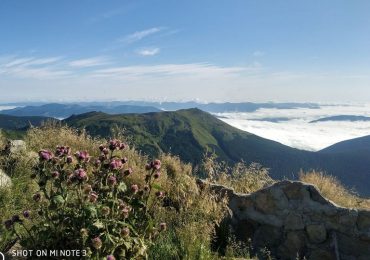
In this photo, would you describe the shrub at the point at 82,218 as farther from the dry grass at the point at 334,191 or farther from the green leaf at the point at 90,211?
the dry grass at the point at 334,191

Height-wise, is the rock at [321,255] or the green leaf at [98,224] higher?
the green leaf at [98,224]

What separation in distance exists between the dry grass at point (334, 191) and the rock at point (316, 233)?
3.36 metres

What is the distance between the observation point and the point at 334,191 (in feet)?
44.2

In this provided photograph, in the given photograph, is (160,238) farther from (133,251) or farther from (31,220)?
(31,220)

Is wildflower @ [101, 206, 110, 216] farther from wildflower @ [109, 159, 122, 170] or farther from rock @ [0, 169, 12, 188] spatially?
rock @ [0, 169, 12, 188]

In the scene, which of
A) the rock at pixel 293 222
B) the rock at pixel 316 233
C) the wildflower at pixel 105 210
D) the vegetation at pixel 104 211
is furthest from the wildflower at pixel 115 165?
the rock at pixel 316 233

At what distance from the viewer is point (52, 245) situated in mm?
5297

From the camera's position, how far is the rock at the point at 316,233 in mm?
8953

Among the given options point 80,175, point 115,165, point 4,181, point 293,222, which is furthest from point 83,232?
point 293,222

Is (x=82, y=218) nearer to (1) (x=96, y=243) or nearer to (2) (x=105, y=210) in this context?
(2) (x=105, y=210)

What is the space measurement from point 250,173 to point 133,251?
301 inches

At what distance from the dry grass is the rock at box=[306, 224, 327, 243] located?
132 inches

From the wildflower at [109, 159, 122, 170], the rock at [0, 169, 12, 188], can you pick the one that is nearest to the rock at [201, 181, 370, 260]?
the wildflower at [109, 159, 122, 170]

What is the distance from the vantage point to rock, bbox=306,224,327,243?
8953mm
